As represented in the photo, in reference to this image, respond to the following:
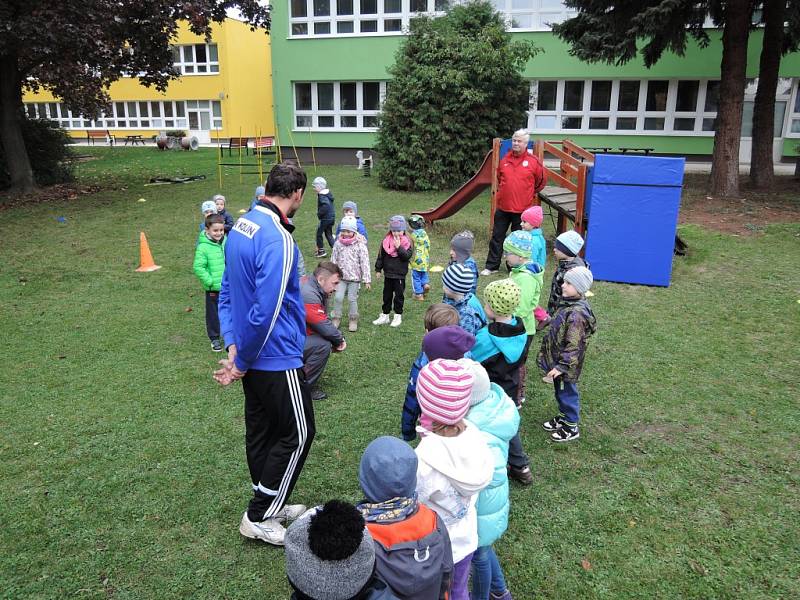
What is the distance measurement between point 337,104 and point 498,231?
17370mm

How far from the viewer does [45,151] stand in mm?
18812

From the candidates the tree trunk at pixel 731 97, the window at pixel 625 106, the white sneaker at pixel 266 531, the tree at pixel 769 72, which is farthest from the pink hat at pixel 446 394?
the window at pixel 625 106

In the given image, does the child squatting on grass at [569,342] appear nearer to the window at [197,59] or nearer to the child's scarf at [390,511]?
the child's scarf at [390,511]

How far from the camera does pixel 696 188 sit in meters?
16.7

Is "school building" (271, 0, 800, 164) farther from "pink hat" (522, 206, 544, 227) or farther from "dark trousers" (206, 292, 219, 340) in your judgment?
"dark trousers" (206, 292, 219, 340)

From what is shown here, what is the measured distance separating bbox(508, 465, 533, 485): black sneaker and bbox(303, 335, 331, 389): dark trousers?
2012 mm

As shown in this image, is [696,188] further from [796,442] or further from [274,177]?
[274,177]

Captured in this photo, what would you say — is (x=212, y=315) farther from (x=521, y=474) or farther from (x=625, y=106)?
(x=625, y=106)

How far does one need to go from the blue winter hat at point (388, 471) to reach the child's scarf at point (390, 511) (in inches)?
0.7

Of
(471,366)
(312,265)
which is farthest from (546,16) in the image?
(471,366)

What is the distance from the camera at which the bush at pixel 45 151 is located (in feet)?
60.7

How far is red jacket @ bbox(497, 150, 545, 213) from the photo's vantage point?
365 inches

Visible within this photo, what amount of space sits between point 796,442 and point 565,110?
2158cm

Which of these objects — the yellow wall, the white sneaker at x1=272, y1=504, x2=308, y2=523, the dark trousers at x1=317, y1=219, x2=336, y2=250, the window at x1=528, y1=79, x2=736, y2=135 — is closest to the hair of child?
the white sneaker at x1=272, y1=504, x2=308, y2=523
